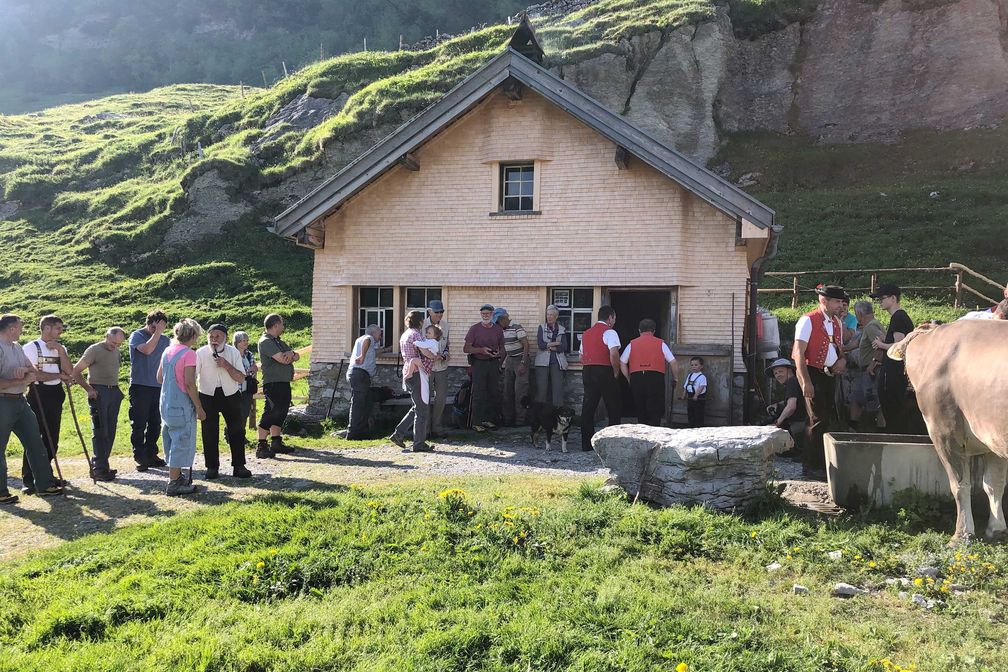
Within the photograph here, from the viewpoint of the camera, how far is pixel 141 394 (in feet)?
28.5

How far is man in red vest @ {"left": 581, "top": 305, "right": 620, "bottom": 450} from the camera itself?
30.8 ft

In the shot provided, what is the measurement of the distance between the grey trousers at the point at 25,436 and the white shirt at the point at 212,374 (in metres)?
1.68

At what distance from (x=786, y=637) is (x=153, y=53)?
9315 cm

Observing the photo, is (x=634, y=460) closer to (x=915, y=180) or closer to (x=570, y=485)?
(x=570, y=485)

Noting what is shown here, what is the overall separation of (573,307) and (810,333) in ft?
16.2

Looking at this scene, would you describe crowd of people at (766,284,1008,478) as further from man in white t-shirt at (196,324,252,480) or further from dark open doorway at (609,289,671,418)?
man in white t-shirt at (196,324,252,480)

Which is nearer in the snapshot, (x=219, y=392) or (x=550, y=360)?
(x=219, y=392)

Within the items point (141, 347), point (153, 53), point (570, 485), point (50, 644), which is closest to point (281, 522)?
point (50, 644)

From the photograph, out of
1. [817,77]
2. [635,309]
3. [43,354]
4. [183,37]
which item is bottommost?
[43,354]

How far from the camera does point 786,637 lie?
4133mm

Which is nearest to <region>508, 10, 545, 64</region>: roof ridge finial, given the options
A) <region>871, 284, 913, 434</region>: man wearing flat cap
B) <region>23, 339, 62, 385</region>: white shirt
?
<region>871, 284, 913, 434</region>: man wearing flat cap

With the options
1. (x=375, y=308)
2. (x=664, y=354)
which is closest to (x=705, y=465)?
(x=664, y=354)

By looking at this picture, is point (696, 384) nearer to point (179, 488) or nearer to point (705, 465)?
point (705, 465)

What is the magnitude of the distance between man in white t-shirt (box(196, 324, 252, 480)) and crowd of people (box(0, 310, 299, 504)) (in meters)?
0.01
